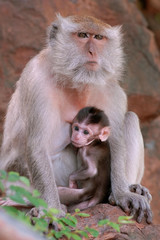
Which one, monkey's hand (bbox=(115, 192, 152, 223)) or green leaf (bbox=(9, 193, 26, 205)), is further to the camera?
monkey's hand (bbox=(115, 192, 152, 223))

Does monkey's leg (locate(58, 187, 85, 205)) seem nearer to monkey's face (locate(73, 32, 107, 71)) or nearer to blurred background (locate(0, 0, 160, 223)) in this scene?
monkey's face (locate(73, 32, 107, 71))

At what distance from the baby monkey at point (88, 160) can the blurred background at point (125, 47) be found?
3667 mm

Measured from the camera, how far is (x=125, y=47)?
10430mm

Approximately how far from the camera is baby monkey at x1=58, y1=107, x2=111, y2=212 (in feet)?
19.6

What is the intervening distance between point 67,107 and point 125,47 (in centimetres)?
456

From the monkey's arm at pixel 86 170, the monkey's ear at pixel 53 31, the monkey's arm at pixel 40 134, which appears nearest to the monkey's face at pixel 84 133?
the monkey's arm at pixel 86 170

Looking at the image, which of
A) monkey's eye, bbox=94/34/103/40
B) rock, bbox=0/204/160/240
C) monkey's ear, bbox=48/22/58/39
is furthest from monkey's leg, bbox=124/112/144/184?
monkey's ear, bbox=48/22/58/39

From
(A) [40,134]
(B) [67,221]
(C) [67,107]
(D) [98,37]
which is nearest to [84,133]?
(C) [67,107]

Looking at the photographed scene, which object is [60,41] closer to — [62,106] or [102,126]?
[62,106]

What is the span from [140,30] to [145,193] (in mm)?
5245

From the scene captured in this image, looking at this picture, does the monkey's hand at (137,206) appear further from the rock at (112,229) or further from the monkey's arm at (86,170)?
the monkey's arm at (86,170)

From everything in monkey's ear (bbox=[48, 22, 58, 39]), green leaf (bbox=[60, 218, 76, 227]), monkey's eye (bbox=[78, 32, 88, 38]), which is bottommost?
green leaf (bbox=[60, 218, 76, 227])

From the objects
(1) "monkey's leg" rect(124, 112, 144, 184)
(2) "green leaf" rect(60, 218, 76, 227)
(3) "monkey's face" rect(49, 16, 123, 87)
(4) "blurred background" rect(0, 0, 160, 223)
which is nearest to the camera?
(2) "green leaf" rect(60, 218, 76, 227)

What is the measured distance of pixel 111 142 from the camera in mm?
6402
